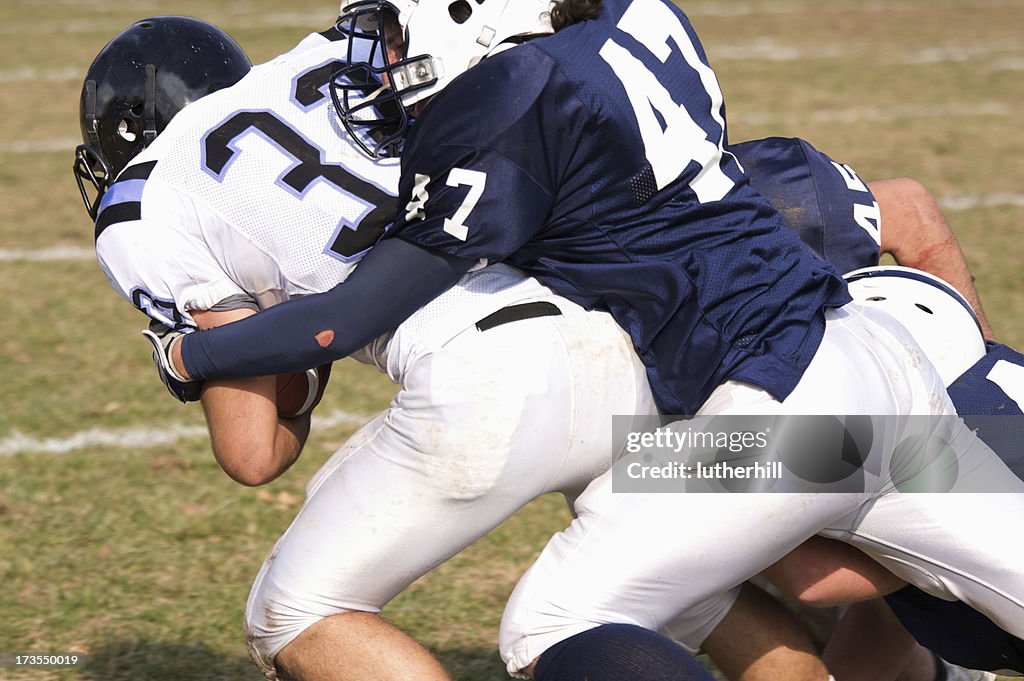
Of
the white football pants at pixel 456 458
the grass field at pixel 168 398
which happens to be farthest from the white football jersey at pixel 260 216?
the grass field at pixel 168 398

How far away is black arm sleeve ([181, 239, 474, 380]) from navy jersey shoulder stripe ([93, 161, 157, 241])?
0.30 m

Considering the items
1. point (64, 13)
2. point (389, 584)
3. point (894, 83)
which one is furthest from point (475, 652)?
point (64, 13)

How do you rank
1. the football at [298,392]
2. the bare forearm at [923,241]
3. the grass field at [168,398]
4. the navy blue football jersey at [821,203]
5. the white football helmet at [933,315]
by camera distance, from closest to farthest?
the white football helmet at [933,315], the football at [298,392], the navy blue football jersey at [821,203], the bare forearm at [923,241], the grass field at [168,398]

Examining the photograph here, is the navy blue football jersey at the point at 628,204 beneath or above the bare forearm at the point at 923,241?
A: above

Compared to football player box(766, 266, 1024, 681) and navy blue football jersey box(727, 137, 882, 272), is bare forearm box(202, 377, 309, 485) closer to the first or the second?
football player box(766, 266, 1024, 681)

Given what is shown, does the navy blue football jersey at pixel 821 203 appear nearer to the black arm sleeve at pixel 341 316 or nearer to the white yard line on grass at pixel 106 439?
the black arm sleeve at pixel 341 316

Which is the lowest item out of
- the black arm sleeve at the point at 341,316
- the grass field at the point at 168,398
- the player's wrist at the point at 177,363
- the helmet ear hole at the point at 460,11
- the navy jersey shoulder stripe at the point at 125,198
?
the grass field at the point at 168,398

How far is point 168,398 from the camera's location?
4547mm

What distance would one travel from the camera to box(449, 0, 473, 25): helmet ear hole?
2268 mm

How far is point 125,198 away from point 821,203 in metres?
1.40

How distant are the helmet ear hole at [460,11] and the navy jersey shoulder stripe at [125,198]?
617mm

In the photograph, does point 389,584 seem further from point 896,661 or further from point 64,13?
point 64,13

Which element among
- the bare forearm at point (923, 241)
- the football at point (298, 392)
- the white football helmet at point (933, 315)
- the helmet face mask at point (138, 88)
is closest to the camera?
the white football helmet at point (933, 315)

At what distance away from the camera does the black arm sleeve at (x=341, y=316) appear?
2.21 m
